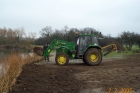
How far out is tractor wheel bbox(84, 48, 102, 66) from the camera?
1263 cm

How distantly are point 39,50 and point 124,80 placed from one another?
9674 millimetres

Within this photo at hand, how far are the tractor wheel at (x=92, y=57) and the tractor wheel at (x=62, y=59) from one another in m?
1.38

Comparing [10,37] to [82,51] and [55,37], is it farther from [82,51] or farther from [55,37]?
[82,51]

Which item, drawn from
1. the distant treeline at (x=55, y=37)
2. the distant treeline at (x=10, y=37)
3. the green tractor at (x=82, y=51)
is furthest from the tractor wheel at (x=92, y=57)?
the distant treeline at (x=10, y=37)

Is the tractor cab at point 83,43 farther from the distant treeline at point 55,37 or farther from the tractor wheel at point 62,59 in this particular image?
the distant treeline at point 55,37

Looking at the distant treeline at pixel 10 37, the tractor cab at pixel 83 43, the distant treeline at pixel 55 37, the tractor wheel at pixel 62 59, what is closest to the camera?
the tractor wheel at pixel 62 59

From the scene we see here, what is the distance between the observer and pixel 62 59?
12531 mm

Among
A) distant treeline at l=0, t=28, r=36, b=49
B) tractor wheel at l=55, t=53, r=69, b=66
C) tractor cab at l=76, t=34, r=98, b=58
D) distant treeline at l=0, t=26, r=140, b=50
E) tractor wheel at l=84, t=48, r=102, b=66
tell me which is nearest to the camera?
tractor wheel at l=55, t=53, r=69, b=66

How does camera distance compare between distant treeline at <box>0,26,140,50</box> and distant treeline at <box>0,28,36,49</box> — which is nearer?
distant treeline at <box>0,26,140,50</box>

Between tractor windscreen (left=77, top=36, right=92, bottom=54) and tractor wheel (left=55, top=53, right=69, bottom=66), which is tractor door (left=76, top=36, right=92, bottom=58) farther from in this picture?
tractor wheel (left=55, top=53, right=69, bottom=66)

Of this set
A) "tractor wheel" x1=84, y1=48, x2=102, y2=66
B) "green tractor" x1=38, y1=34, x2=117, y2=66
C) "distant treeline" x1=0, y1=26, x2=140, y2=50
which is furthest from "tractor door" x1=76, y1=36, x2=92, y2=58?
"distant treeline" x1=0, y1=26, x2=140, y2=50

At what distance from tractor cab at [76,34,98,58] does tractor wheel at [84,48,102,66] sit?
0.36 metres

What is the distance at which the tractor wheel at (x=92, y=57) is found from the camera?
12.6m

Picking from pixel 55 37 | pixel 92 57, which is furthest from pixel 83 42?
pixel 55 37
